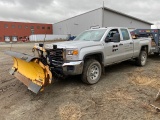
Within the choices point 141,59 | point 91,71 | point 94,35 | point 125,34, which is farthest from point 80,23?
point 91,71

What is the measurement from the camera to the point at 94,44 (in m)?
5.30

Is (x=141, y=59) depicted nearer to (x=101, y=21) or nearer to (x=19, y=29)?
(x=101, y=21)

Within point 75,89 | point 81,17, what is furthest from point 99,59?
point 81,17

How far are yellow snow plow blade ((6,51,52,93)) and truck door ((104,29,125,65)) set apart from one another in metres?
2.32

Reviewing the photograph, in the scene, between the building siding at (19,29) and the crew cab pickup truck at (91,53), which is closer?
the crew cab pickup truck at (91,53)

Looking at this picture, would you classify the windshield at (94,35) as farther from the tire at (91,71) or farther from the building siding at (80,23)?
the building siding at (80,23)

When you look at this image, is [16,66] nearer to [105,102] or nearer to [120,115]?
[105,102]

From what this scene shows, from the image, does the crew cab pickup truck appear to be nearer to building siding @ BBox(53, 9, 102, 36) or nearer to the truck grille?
the truck grille

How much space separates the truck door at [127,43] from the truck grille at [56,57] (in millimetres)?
2830

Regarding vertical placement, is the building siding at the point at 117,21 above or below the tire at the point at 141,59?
above

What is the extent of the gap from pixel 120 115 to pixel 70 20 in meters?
45.0

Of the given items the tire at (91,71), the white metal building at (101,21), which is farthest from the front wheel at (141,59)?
the white metal building at (101,21)

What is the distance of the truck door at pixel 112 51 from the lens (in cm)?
579

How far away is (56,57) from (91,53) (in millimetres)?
1066
